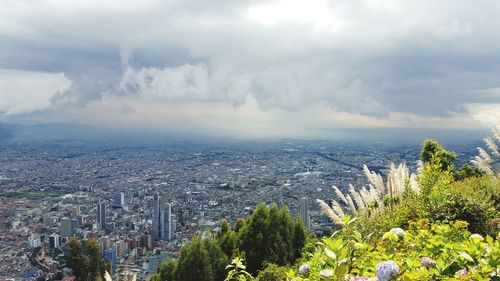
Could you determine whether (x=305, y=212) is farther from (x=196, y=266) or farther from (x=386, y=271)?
(x=386, y=271)

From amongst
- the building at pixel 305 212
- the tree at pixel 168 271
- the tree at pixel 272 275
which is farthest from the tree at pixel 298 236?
the building at pixel 305 212

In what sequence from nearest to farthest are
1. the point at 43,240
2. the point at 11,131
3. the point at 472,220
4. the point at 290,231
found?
the point at 472,220 < the point at 290,231 < the point at 43,240 < the point at 11,131

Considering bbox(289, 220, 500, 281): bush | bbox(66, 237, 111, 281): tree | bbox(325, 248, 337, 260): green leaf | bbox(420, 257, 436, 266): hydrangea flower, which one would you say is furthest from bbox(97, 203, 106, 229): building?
bbox(325, 248, 337, 260): green leaf

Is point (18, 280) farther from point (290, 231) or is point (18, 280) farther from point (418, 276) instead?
point (418, 276)

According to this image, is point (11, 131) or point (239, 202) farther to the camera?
point (11, 131)

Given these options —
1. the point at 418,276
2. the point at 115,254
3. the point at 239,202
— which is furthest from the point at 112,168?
the point at 418,276
